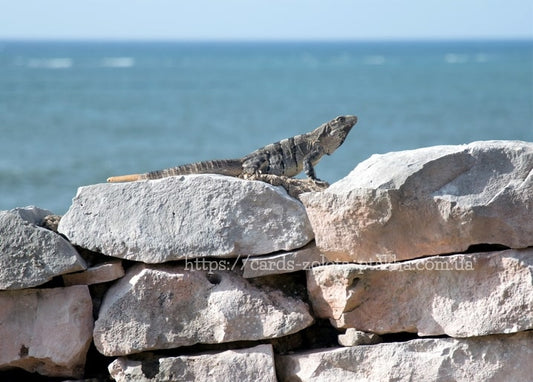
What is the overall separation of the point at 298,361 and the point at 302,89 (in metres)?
70.0

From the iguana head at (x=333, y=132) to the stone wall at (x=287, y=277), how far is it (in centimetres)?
216

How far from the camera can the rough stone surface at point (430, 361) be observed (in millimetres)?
5176

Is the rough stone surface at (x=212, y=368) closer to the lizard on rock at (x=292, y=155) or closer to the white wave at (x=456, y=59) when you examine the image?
the lizard on rock at (x=292, y=155)

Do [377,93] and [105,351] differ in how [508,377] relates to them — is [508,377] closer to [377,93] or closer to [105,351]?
[105,351]

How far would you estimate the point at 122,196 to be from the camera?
5.51m

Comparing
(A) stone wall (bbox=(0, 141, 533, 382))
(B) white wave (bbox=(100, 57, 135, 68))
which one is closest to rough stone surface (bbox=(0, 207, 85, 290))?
(A) stone wall (bbox=(0, 141, 533, 382))

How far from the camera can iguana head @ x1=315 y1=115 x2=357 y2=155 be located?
24.9ft

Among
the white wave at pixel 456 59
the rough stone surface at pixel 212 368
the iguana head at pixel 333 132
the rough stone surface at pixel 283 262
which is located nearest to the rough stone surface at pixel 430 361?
the rough stone surface at pixel 212 368

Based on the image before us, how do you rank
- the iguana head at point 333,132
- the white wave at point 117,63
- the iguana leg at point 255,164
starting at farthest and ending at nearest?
the white wave at point 117,63, the iguana head at point 333,132, the iguana leg at point 255,164

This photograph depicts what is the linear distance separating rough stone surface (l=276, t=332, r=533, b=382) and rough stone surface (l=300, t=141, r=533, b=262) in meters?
0.53

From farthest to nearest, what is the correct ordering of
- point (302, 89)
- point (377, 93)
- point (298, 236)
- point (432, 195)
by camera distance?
point (302, 89) < point (377, 93) < point (298, 236) < point (432, 195)

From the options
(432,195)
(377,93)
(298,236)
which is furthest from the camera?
(377,93)

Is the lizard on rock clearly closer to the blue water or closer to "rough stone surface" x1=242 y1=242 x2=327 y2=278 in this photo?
"rough stone surface" x1=242 y1=242 x2=327 y2=278

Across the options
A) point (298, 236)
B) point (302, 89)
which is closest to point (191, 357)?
point (298, 236)
